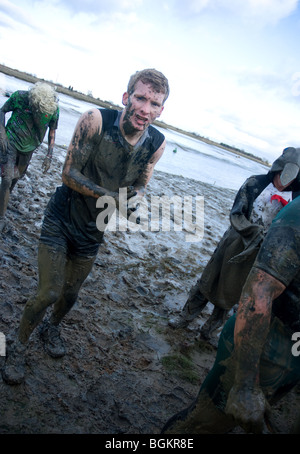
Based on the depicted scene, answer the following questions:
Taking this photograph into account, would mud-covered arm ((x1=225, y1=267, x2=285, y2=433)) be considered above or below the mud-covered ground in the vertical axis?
above

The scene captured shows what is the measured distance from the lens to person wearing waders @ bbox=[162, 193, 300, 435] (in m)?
1.42

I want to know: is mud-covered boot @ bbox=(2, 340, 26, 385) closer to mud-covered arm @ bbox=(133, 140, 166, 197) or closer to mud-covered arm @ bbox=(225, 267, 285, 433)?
mud-covered arm @ bbox=(133, 140, 166, 197)

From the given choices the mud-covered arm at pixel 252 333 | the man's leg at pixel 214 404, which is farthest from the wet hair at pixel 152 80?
the man's leg at pixel 214 404

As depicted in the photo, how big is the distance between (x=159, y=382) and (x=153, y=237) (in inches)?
137

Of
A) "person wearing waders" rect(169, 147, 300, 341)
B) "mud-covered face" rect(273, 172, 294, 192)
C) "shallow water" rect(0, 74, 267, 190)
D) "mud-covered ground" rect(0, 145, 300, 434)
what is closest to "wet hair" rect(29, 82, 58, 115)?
"mud-covered ground" rect(0, 145, 300, 434)

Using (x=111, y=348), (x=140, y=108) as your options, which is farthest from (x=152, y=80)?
(x=111, y=348)

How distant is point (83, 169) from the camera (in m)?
2.48

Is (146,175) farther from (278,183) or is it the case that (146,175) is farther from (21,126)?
(21,126)

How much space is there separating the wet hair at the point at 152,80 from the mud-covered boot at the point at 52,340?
212 centimetres

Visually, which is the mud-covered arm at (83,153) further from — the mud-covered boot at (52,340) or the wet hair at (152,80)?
the mud-covered boot at (52,340)

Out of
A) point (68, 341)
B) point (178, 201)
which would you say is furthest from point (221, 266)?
point (178, 201)

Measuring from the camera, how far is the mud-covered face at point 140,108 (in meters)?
2.41

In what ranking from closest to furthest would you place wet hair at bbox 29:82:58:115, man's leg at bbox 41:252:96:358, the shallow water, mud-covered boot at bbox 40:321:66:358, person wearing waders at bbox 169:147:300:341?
1. man's leg at bbox 41:252:96:358
2. mud-covered boot at bbox 40:321:66:358
3. person wearing waders at bbox 169:147:300:341
4. wet hair at bbox 29:82:58:115
5. the shallow water

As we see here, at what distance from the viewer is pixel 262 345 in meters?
1.45
